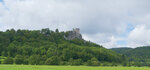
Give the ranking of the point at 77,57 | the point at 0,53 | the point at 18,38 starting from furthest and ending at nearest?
the point at 18,38
the point at 77,57
the point at 0,53

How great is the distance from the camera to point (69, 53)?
156 metres

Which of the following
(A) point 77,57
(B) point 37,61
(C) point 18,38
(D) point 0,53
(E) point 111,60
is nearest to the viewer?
(B) point 37,61

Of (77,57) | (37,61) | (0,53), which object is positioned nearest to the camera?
(37,61)

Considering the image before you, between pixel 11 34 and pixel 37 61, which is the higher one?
pixel 11 34

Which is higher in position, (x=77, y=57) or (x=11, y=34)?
(x=11, y=34)

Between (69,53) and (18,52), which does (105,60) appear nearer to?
(69,53)

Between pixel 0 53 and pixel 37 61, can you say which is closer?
pixel 37 61

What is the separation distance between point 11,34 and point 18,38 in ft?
35.3

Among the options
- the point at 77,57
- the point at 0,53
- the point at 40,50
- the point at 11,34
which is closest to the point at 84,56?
the point at 77,57

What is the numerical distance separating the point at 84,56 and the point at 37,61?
211ft

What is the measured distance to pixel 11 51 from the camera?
15138cm

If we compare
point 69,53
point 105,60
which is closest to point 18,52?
point 69,53

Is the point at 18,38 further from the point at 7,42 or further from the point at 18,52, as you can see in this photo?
the point at 18,52

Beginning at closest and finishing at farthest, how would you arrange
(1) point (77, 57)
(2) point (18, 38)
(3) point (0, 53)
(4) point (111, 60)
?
(3) point (0, 53), (1) point (77, 57), (4) point (111, 60), (2) point (18, 38)
